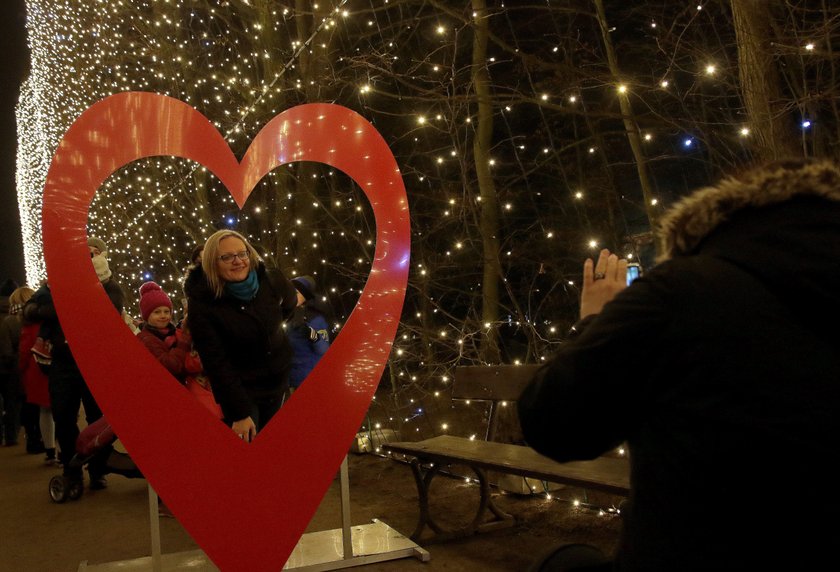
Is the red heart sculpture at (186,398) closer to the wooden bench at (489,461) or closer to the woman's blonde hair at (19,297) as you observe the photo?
the wooden bench at (489,461)

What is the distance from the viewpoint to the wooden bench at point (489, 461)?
3644mm

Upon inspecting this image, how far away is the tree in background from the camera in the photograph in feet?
23.9

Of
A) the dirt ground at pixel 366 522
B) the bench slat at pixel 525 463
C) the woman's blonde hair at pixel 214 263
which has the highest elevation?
the woman's blonde hair at pixel 214 263

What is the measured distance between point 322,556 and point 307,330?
80.5 inches

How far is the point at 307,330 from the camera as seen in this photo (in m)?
5.78

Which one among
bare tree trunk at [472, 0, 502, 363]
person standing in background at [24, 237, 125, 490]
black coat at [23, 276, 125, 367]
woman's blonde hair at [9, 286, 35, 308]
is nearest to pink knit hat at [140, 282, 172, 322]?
black coat at [23, 276, 125, 367]

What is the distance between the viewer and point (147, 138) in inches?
148

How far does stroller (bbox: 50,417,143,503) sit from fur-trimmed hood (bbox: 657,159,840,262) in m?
5.30

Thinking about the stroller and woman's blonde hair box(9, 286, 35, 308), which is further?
woman's blonde hair box(9, 286, 35, 308)

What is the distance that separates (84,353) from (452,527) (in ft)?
8.58

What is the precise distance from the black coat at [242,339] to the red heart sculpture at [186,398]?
0.76ft

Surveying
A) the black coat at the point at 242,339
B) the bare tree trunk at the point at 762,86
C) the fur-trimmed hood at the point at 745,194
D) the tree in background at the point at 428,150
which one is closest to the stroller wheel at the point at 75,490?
the black coat at the point at 242,339

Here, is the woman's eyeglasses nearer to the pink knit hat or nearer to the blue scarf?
the blue scarf

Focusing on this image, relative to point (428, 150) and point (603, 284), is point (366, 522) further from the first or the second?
point (428, 150)
